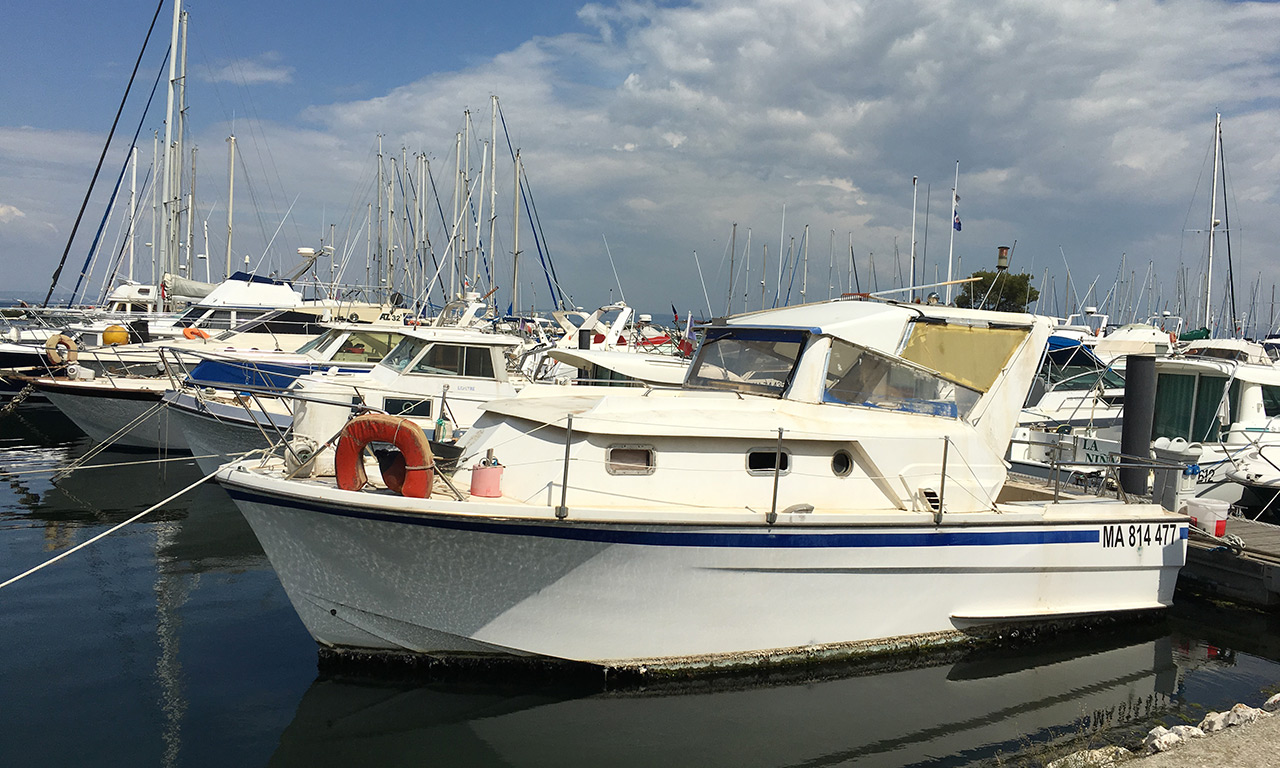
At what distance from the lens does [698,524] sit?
6840mm

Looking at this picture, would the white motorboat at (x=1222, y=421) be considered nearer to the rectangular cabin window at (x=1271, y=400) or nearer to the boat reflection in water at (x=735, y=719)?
the rectangular cabin window at (x=1271, y=400)

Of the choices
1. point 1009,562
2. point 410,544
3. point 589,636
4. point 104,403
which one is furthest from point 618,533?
point 104,403

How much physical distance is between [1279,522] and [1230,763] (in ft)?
30.2

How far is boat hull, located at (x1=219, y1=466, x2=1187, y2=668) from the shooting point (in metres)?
6.81

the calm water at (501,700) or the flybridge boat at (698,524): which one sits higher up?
the flybridge boat at (698,524)

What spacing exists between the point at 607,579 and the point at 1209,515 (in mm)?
7525

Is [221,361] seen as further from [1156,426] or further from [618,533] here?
[1156,426]

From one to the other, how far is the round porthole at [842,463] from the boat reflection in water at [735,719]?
1870mm

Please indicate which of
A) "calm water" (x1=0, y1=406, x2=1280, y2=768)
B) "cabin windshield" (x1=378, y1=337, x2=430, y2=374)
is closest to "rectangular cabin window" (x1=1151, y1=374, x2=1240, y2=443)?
"calm water" (x1=0, y1=406, x2=1280, y2=768)

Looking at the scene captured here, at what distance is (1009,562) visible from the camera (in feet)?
26.6

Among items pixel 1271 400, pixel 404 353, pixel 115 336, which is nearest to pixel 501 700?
pixel 404 353

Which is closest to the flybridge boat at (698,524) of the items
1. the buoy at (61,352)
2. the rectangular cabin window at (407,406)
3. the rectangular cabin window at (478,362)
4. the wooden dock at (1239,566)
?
the wooden dock at (1239,566)

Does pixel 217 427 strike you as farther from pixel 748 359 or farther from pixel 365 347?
pixel 748 359

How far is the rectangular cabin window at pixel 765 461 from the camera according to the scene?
24.5 ft
